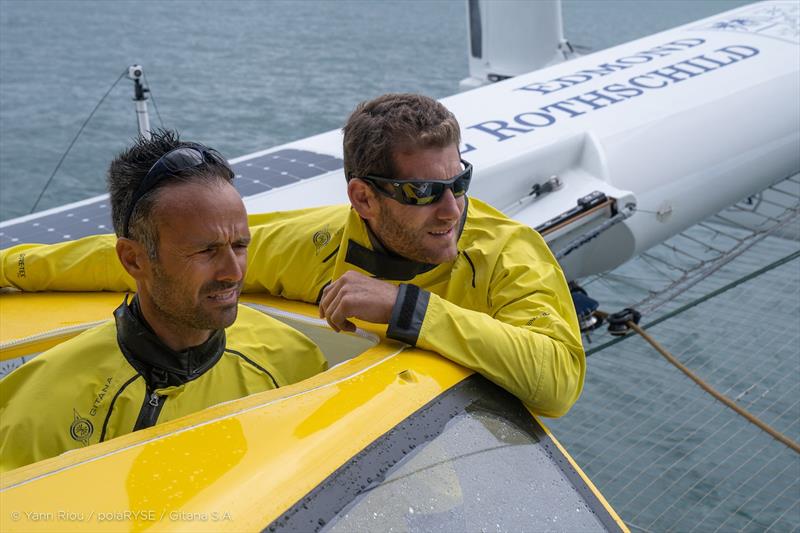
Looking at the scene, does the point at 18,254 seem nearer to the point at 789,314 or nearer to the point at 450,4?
the point at 789,314

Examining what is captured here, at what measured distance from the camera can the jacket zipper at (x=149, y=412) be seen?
1.83m

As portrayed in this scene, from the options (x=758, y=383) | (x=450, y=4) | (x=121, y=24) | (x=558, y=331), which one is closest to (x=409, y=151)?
(x=558, y=331)

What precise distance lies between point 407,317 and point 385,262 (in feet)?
1.11

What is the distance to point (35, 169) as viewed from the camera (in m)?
10.3

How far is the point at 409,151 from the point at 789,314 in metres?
5.14

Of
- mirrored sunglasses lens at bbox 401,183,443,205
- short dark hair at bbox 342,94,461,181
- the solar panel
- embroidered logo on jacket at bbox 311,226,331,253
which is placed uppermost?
short dark hair at bbox 342,94,461,181

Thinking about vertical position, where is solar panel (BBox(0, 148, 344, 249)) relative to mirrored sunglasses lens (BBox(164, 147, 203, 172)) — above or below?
below

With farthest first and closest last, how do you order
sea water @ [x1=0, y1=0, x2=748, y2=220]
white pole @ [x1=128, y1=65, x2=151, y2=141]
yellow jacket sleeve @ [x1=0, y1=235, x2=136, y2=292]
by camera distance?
sea water @ [x1=0, y1=0, x2=748, y2=220], white pole @ [x1=128, y1=65, x2=151, y2=141], yellow jacket sleeve @ [x1=0, y1=235, x2=136, y2=292]

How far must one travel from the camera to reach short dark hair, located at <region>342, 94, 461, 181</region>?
2.10m

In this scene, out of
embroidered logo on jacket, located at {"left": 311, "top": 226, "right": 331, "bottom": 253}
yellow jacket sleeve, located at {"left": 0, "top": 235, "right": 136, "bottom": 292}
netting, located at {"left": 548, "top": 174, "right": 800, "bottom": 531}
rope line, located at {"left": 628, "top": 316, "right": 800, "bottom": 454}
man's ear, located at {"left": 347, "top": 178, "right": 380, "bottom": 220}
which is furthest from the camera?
netting, located at {"left": 548, "top": 174, "right": 800, "bottom": 531}

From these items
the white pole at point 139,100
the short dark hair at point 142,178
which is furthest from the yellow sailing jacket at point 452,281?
the white pole at point 139,100

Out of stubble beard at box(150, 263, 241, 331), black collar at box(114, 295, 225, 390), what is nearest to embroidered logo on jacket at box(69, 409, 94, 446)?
black collar at box(114, 295, 225, 390)

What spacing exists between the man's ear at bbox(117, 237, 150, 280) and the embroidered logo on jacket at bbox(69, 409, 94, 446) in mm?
287

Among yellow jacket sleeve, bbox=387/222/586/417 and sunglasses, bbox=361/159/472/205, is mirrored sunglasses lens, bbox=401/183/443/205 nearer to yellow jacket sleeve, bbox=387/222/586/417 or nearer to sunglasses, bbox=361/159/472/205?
sunglasses, bbox=361/159/472/205
